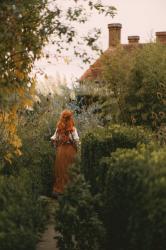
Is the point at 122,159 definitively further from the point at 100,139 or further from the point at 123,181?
the point at 100,139

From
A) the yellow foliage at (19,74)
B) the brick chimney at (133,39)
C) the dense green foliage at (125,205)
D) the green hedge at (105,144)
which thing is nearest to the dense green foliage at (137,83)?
the green hedge at (105,144)

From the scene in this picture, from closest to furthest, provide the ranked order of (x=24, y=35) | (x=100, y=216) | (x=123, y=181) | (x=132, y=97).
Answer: (x=123, y=181) < (x=100, y=216) < (x=24, y=35) < (x=132, y=97)

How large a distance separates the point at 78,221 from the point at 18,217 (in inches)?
34.0

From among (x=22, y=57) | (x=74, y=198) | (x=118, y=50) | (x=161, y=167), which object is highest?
(x=118, y=50)

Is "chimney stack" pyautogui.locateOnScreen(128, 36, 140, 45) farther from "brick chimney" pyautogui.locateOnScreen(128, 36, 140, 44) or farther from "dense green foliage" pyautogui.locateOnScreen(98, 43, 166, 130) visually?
"dense green foliage" pyautogui.locateOnScreen(98, 43, 166, 130)

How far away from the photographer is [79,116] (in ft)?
57.1

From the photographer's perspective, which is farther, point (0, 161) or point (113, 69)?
point (113, 69)

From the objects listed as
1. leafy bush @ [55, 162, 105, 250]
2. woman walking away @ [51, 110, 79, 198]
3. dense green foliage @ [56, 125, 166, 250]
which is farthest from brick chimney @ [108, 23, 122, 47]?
leafy bush @ [55, 162, 105, 250]

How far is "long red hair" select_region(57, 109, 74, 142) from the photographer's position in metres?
12.4

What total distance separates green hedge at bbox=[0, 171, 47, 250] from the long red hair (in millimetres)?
5378

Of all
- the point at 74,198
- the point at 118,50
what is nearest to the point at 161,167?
the point at 74,198

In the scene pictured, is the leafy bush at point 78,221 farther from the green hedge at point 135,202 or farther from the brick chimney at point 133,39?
the brick chimney at point 133,39

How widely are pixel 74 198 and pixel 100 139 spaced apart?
328cm

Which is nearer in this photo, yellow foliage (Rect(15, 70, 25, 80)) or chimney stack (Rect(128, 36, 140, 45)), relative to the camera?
yellow foliage (Rect(15, 70, 25, 80))
